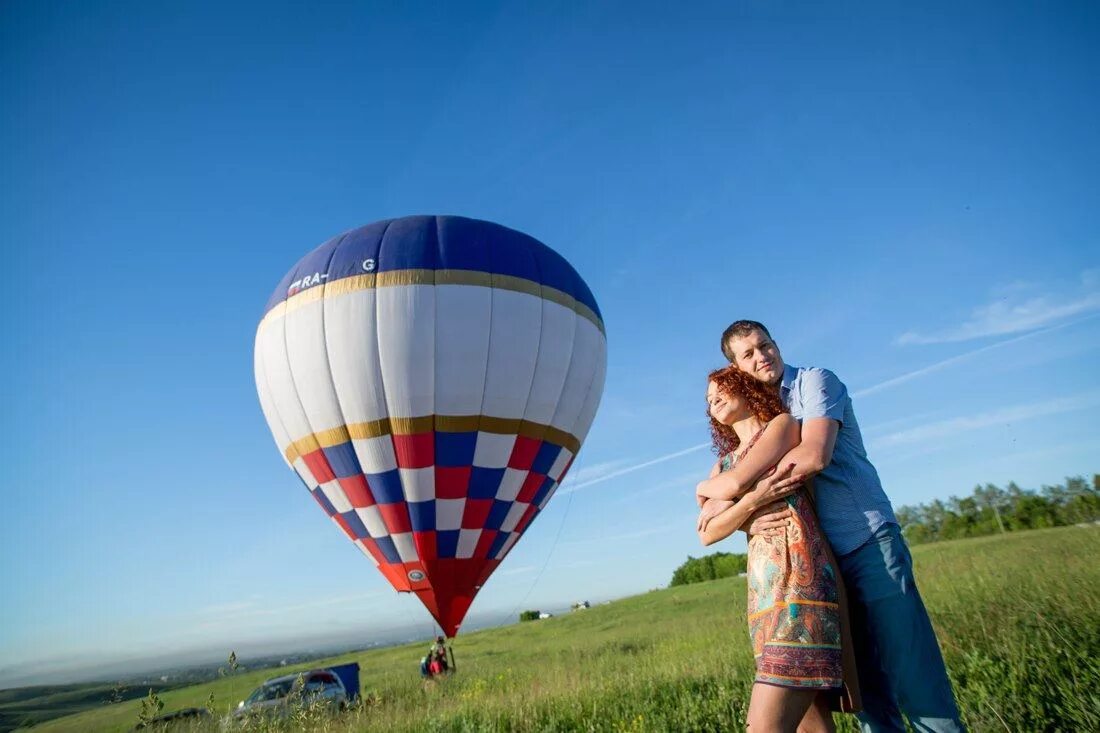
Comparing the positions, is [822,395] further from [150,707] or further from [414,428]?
[414,428]

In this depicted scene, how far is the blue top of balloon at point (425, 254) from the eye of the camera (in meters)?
11.7

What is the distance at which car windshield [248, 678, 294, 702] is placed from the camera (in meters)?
10.9

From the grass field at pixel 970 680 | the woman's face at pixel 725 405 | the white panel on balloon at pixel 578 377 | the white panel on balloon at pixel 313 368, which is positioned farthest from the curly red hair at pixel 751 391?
the white panel on balloon at pixel 313 368

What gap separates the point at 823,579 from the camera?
7.79ft

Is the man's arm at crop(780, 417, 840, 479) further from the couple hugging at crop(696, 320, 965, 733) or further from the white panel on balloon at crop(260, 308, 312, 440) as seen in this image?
the white panel on balloon at crop(260, 308, 312, 440)

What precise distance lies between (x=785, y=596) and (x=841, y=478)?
0.58m

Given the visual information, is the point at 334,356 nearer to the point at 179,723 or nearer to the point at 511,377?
the point at 511,377

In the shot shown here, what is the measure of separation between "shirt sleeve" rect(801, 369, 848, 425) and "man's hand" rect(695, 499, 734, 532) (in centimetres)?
50

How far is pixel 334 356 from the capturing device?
37.0 feet

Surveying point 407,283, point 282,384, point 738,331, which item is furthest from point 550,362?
point 738,331

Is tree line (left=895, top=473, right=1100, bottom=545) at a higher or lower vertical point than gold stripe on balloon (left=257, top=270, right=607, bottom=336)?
lower

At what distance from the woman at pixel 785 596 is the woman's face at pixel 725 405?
0.13 meters

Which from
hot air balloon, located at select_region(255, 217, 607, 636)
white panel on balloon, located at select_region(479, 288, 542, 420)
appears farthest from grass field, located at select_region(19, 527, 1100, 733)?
white panel on balloon, located at select_region(479, 288, 542, 420)

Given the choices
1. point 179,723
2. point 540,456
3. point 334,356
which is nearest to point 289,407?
point 334,356
